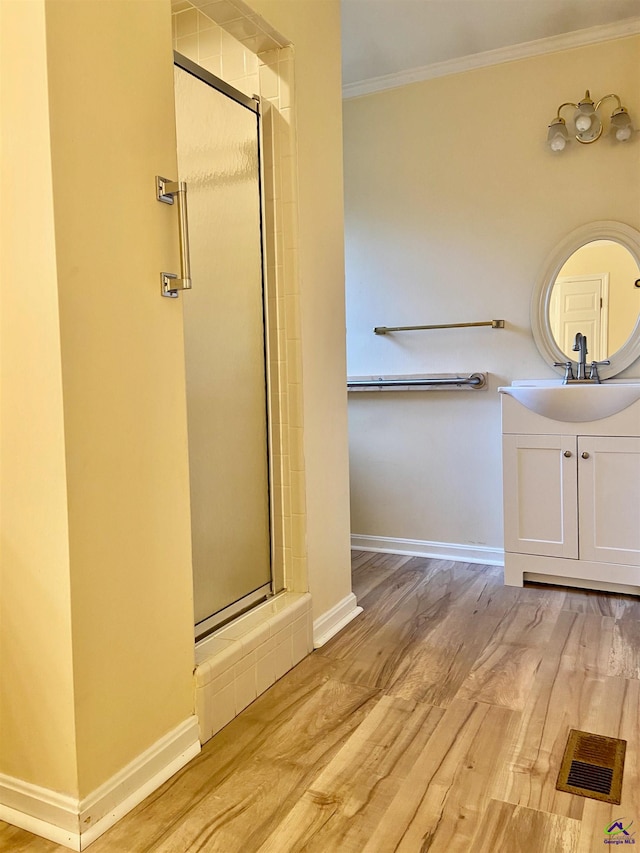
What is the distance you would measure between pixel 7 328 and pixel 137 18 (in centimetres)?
75

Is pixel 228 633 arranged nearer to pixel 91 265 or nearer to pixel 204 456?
pixel 204 456


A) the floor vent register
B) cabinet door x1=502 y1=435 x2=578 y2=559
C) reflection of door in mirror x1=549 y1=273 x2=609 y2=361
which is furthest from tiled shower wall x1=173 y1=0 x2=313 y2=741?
reflection of door in mirror x1=549 y1=273 x2=609 y2=361

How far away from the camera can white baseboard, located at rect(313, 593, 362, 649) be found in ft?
7.71

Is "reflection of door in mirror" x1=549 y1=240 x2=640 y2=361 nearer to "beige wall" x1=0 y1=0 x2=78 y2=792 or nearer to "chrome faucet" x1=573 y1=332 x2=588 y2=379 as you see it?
"chrome faucet" x1=573 y1=332 x2=588 y2=379

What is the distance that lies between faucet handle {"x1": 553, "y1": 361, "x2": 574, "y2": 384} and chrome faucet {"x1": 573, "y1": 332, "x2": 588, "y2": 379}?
0.03m

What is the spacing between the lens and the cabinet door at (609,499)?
271 cm

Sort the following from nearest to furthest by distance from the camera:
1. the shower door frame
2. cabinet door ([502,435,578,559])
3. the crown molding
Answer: the shower door frame
cabinet door ([502,435,578,559])
the crown molding

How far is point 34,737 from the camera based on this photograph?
140 centimetres

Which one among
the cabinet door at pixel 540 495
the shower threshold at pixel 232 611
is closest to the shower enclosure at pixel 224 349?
the shower threshold at pixel 232 611

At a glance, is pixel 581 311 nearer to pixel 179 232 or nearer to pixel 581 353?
pixel 581 353

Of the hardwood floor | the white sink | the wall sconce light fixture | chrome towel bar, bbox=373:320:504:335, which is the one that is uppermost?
the wall sconce light fixture

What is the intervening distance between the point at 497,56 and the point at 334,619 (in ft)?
8.63

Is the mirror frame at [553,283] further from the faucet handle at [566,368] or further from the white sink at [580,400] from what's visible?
the white sink at [580,400]

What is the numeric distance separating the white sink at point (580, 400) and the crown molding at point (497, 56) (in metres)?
1.55
